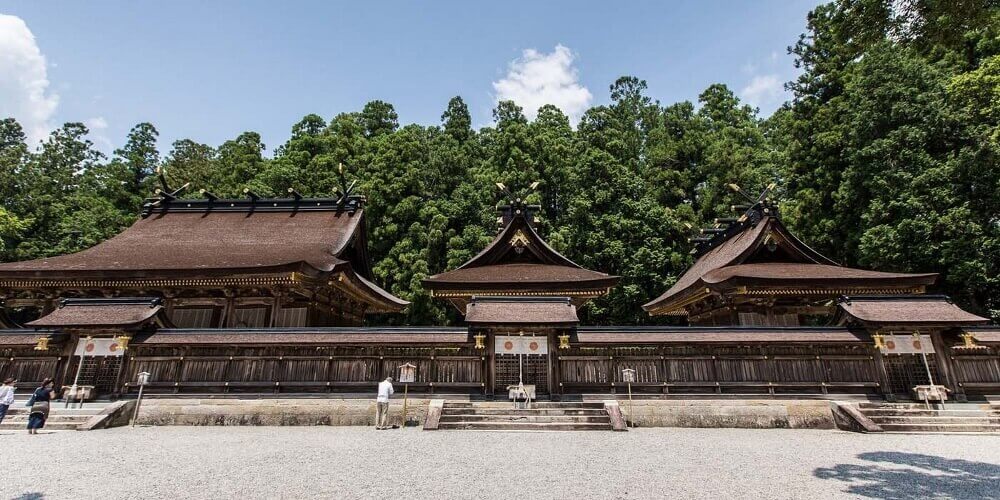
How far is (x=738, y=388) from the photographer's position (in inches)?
529

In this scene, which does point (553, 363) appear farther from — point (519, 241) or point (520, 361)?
point (519, 241)

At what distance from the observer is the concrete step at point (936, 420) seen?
11.7 m

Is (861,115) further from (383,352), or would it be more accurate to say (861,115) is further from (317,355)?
(317,355)

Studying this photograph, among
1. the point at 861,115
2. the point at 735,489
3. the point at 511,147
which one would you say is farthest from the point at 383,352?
the point at 861,115

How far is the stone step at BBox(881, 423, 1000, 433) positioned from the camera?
1148 cm

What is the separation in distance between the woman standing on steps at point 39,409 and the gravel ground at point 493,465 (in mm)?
515

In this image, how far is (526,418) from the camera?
39.7 ft

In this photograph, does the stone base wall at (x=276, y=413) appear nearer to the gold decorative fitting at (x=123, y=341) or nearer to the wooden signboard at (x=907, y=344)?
the gold decorative fitting at (x=123, y=341)

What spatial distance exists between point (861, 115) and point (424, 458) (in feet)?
96.8

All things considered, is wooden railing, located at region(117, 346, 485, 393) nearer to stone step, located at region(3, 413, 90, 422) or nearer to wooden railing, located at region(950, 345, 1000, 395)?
stone step, located at region(3, 413, 90, 422)

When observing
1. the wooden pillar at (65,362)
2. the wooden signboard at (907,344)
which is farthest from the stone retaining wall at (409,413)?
the wooden pillar at (65,362)

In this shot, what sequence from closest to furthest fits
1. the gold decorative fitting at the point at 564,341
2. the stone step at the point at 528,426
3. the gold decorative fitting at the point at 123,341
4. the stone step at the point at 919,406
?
the stone step at the point at 528,426 < the stone step at the point at 919,406 < the gold decorative fitting at the point at 564,341 < the gold decorative fitting at the point at 123,341

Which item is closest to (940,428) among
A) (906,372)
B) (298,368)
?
(906,372)

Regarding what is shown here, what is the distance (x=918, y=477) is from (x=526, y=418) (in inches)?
312
